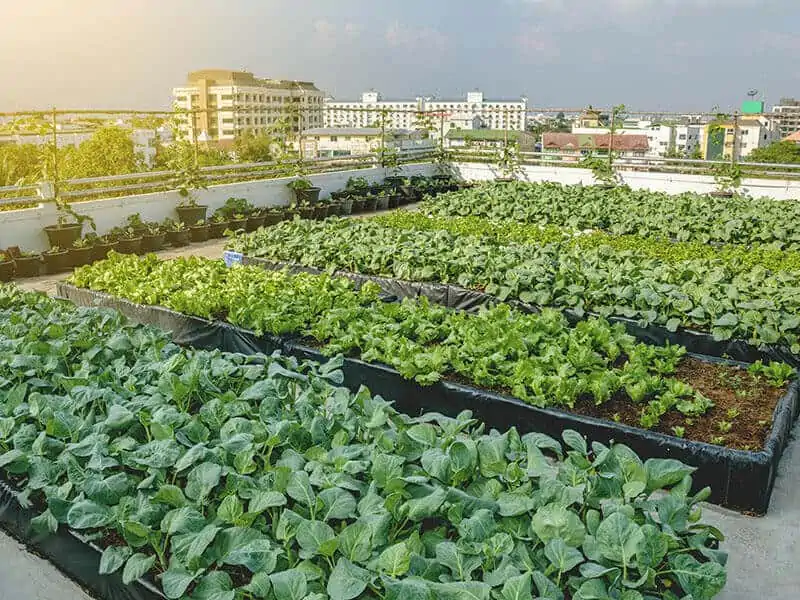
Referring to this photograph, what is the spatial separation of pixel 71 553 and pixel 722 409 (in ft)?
11.1

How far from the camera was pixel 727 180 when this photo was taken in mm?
12367

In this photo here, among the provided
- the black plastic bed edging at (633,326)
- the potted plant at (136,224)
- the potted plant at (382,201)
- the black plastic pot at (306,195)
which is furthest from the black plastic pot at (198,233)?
the potted plant at (382,201)

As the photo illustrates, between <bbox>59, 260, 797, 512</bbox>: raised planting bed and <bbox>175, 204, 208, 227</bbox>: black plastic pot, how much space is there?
17.4ft

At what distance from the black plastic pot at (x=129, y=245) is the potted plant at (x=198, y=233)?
0.97 m

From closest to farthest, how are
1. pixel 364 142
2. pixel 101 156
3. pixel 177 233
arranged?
pixel 177 233
pixel 364 142
pixel 101 156

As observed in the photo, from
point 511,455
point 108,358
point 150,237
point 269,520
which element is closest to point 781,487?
point 511,455

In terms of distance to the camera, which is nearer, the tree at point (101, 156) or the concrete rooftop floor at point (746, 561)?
the concrete rooftop floor at point (746, 561)

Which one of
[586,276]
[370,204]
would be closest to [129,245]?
[370,204]

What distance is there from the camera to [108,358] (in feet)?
13.0

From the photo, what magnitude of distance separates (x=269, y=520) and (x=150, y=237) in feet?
26.0

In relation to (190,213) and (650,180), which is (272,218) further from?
(650,180)

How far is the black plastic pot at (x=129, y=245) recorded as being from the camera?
9344 mm

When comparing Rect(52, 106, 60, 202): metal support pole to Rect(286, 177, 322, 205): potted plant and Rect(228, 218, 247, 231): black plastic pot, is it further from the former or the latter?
Rect(286, 177, 322, 205): potted plant

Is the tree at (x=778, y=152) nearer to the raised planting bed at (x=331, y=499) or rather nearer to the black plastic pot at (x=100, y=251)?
the black plastic pot at (x=100, y=251)
